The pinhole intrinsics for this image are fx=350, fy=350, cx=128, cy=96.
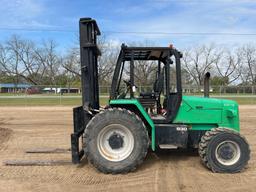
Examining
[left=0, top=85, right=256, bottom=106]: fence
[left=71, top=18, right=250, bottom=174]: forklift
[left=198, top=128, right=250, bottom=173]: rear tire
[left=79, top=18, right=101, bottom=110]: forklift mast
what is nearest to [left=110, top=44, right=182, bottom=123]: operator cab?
[left=71, top=18, right=250, bottom=174]: forklift

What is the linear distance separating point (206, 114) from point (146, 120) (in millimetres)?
1213

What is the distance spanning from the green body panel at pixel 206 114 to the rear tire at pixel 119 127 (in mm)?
879

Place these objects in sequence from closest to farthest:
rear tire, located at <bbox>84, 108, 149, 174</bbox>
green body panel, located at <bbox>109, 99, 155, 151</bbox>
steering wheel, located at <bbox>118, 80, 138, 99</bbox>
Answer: rear tire, located at <bbox>84, 108, 149, 174</bbox> < green body panel, located at <bbox>109, 99, 155, 151</bbox> < steering wheel, located at <bbox>118, 80, 138, 99</bbox>

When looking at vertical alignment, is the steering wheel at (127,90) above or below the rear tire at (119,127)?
above

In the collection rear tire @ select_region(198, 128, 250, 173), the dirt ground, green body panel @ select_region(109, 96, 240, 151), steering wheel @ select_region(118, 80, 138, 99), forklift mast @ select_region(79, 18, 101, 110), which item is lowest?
the dirt ground

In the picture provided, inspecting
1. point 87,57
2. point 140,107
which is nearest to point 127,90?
point 140,107

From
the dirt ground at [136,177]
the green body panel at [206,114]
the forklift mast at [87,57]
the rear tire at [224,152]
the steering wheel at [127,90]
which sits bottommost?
the dirt ground at [136,177]

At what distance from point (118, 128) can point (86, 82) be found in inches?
47.6

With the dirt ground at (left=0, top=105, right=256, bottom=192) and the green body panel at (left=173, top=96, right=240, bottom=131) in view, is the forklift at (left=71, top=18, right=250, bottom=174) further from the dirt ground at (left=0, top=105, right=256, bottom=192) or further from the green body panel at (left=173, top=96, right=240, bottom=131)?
the dirt ground at (left=0, top=105, right=256, bottom=192)

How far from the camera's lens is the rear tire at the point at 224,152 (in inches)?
251

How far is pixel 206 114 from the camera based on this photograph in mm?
6855

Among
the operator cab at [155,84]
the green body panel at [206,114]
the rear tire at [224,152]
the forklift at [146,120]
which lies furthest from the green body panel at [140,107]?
the rear tire at [224,152]

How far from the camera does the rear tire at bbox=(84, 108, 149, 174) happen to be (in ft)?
20.7

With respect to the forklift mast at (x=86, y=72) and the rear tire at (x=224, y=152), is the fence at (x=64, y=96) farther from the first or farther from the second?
the rear tire at (x=224, y=152)
